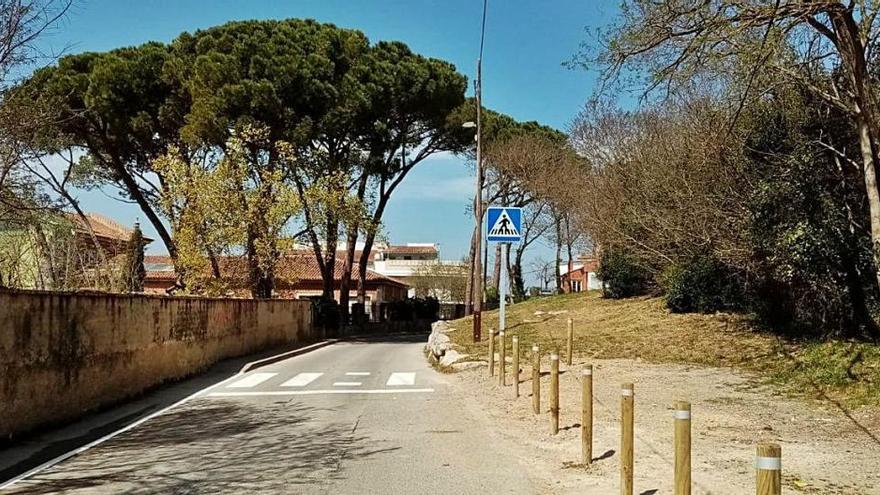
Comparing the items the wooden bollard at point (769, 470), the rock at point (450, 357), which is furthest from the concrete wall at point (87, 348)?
the wooden bollard at point (769, 470)

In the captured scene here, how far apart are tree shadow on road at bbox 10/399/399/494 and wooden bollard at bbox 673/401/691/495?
3241 mm

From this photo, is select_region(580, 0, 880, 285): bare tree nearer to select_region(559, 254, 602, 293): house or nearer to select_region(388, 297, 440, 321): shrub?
select_region(559, 254, 602, 293): house

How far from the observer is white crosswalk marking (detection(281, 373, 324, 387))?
1599 centimetres

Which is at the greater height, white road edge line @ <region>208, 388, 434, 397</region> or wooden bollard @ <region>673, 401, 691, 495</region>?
wooden bollard @ <region>673, 401, 691, 495</region>

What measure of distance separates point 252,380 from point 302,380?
104cm

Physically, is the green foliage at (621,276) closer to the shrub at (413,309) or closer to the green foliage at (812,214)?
the green foliage at (812,214)

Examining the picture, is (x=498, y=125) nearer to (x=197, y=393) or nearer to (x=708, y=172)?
(x=708, y=172)

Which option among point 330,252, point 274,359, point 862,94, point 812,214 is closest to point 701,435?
point 862,94

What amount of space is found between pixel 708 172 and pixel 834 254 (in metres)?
4.11

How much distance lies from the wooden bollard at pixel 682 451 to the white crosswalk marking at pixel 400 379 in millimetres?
10966

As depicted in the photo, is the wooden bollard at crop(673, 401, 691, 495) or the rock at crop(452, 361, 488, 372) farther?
the rock at crop(452, 361, 488, 372)

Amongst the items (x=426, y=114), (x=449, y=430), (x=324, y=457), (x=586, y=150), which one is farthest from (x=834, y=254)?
(x=426, y=114)

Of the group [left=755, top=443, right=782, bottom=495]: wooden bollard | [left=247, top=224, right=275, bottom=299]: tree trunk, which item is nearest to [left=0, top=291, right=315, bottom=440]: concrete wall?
[left=755, top=443, right=782, bottom=495]: wooden bollard

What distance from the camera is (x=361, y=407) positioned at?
40.5 ft
